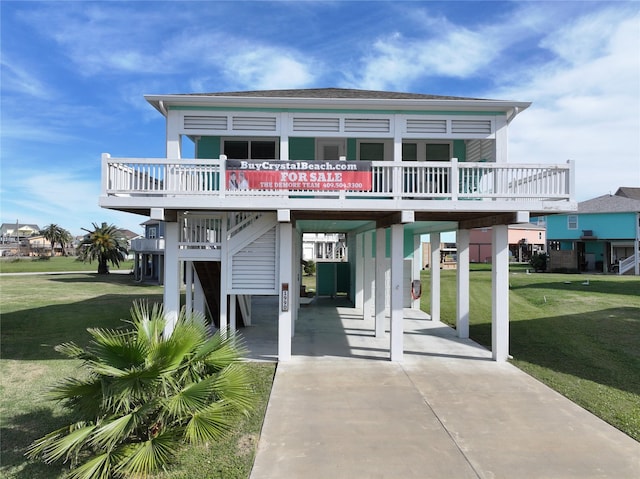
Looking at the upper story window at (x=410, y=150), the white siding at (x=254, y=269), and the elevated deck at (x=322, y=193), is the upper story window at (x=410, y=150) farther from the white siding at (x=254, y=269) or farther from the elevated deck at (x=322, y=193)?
the white siding at (x=254, y=269)

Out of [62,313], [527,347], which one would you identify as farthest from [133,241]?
[527,347]

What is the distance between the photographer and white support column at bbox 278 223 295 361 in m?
9.98

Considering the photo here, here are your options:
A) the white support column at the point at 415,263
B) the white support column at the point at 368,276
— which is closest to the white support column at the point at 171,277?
the white support column at the point at 368,276

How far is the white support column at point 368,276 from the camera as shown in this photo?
15797 millimetres

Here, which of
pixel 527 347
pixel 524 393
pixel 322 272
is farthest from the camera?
pixel 322 272

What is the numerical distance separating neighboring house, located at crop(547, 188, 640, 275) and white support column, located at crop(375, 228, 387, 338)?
3018cm

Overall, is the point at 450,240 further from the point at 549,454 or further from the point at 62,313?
the point at 549,454

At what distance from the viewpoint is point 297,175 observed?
945 cm

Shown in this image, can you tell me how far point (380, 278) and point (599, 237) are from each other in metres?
33.4

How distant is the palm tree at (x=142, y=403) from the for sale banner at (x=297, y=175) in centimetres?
451

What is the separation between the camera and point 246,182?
31.0 feet

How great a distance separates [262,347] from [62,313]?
11.2m

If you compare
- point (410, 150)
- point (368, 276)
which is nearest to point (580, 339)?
point (368, 276)

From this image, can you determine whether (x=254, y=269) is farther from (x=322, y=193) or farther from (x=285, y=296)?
(x=322, y=193)
